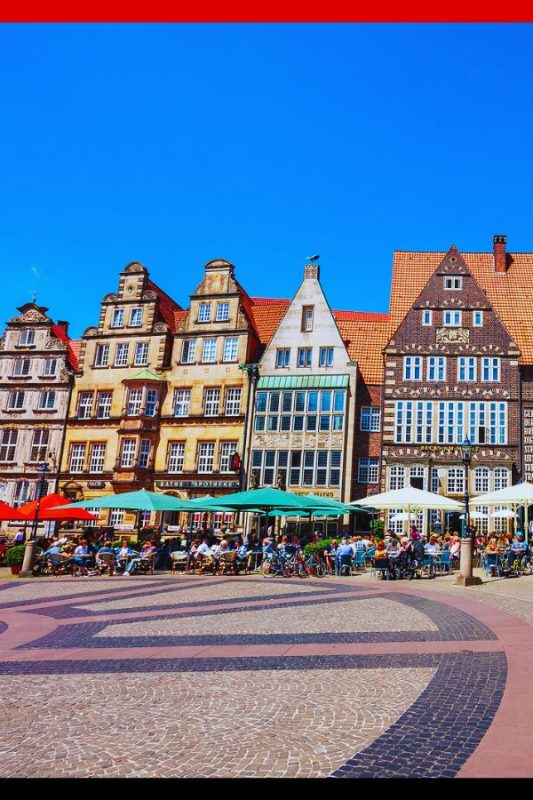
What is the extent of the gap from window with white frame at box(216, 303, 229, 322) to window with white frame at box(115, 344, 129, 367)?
6617 millimetres

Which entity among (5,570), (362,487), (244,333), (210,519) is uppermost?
(244,333)

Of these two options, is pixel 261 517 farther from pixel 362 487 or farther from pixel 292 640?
pixel 292 640

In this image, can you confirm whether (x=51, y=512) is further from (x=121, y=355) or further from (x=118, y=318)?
(x=118, y=318)

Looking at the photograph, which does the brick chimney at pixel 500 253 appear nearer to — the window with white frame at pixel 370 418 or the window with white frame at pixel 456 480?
the window with white frame at pixel 370 418

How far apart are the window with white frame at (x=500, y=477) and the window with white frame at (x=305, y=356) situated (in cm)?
1271

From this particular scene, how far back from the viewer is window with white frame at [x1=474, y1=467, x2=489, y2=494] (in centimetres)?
3547

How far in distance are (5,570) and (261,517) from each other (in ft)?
51.6

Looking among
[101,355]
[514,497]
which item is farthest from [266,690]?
[101,355]

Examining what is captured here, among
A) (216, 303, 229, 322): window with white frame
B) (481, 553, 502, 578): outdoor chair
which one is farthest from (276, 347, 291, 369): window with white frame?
(481, 553, 502, 578): outdoor chair

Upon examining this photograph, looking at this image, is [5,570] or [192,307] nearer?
[5,570]

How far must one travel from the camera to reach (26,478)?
4131cm

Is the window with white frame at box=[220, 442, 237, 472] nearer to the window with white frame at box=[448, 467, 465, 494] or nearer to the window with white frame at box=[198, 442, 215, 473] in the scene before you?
the window with white frame at box=[198, 442, 215, 473]

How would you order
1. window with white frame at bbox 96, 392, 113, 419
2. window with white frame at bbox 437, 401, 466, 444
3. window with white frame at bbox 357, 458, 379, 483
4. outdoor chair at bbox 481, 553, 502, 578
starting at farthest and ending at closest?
window with white frame at bbox 96, 392, 113, 419
window with white frame at bbox 357, 458, 379, 483
window with white frame at bbox 437, 401, 466, 444
outdoor chair at bbox 481, 553, 502, 578

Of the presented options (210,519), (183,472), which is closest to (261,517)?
(210,519)
